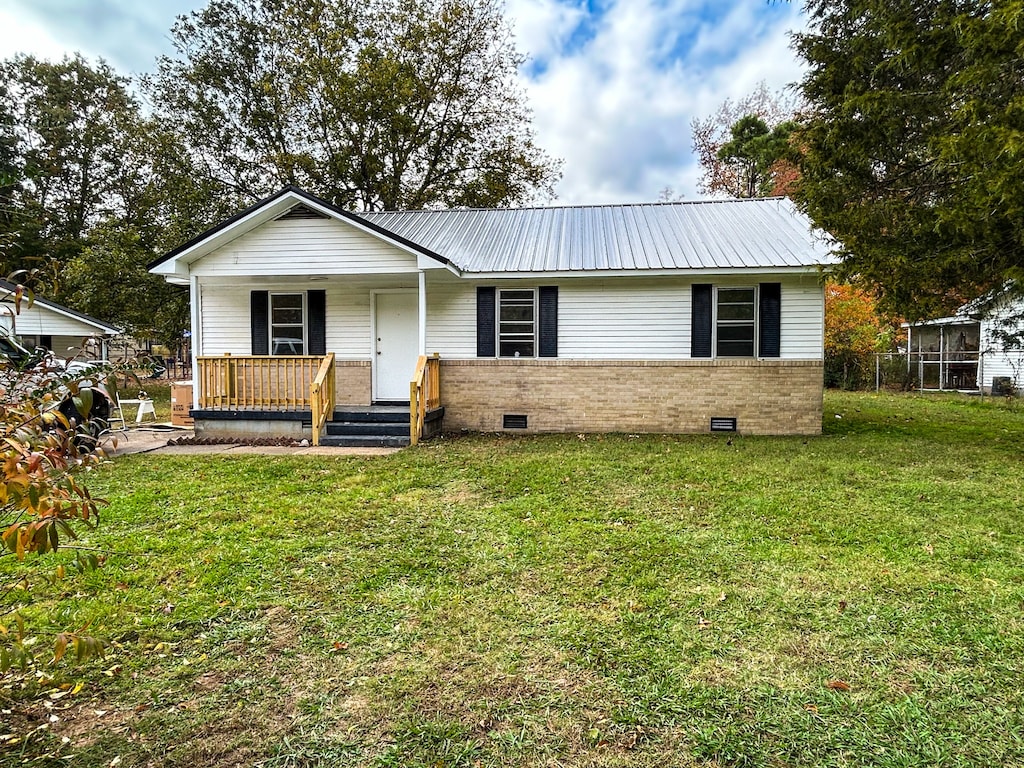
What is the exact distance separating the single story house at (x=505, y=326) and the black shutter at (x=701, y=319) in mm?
26

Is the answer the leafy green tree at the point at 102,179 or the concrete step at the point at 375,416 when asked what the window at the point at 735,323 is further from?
the leafy green tree at the point at 102,179

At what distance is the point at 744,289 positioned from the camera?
9.92m

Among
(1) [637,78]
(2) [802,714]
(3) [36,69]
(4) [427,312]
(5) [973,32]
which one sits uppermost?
(3) [36,69]

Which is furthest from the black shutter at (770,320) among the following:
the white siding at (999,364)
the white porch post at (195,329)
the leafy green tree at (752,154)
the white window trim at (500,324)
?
the leafy green tree at (752,154)

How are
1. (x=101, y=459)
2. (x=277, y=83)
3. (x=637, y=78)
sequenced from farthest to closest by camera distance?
(x=277, y=83), (x=637, y=78), (x=101, y=459)

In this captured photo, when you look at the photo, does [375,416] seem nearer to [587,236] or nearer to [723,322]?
[587,236]

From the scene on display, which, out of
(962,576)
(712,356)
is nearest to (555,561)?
(962,576)

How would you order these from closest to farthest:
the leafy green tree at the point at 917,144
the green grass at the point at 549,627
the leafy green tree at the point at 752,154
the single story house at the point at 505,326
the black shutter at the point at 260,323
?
the green grass at the point at 549,627 < the leafy green tree at the point at 917,144 < the single story house at the point at 505,326 < the black shutter at the point at 260,323 < the leafy green tree at the point at 752,154

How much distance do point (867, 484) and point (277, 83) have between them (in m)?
21.4

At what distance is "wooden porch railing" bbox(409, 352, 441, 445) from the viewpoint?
29.4 ft

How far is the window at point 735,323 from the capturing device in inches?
391

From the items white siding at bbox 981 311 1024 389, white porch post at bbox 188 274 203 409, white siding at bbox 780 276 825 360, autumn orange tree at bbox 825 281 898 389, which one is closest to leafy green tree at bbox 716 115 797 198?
autumn orange tree at bbox 825 281 898 389

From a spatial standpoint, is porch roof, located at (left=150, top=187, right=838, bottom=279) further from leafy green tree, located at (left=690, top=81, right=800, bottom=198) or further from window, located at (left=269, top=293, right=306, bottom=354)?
leafy green tree, located at (left=690, top=81, right=800, bottom=198)

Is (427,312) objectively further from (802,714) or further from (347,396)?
(802,714)
